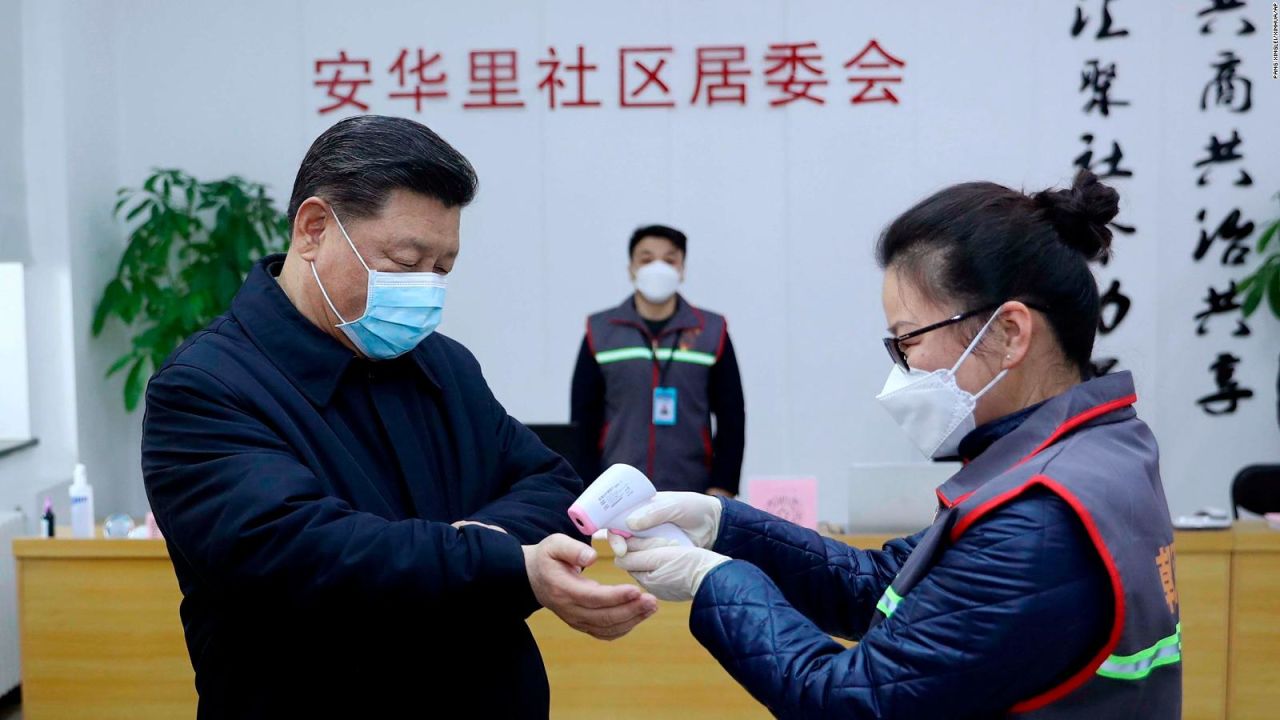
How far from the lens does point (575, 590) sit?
55.3 inches

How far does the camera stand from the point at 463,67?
16.1ft

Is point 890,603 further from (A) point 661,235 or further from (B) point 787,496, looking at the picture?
(A) point 661,235

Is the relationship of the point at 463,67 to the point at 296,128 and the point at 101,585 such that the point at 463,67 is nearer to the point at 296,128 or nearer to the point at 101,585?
the point at 296,128

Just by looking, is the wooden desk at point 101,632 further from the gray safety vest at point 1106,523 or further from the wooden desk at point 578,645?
the gray safety vest at point 1106,523

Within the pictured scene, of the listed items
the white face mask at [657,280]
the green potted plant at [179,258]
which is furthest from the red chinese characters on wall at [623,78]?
the white face mask at [657,280]

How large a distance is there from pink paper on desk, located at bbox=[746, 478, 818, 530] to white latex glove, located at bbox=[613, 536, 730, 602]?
1.84 metres

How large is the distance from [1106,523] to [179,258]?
4.42 m

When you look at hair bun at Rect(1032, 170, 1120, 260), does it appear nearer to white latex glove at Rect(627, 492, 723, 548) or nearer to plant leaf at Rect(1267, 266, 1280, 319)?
white latex glove at Rect(627, 492, 723, 548)

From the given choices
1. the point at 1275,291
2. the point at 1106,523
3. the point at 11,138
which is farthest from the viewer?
the point at 1275,291

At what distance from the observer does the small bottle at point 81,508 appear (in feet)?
10.6

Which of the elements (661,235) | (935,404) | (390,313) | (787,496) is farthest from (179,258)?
(935,404)

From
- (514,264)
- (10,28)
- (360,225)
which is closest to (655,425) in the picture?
(514,264)

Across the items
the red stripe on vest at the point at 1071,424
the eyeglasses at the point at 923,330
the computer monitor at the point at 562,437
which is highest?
the eyeglasses at the point at 923,330

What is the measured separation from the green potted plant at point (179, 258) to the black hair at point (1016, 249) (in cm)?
375
